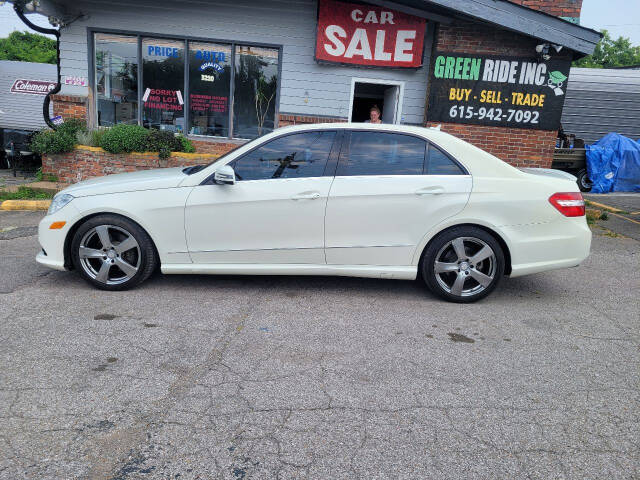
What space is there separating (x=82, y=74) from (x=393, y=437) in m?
10.3

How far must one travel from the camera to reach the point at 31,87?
14445 mm

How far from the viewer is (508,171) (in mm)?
4816

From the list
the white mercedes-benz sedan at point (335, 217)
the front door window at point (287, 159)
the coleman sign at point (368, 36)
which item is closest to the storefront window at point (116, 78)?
the coleman sign at point (368, 36)

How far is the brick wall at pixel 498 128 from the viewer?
9781 mm

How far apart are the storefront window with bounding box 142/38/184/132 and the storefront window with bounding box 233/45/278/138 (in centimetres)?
118

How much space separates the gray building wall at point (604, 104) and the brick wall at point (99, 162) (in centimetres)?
1235

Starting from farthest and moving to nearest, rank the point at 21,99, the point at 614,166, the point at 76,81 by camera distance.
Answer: the point at 21,99 → the point at 614,166 → the point at 76,81

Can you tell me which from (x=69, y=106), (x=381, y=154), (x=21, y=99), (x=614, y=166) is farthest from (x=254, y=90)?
(x=614, y=166)

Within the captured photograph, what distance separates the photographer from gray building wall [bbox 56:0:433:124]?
10000 millimetres

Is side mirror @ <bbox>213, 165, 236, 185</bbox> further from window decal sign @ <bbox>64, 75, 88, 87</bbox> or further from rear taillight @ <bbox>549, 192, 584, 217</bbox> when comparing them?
window decal sign @ <bbox>64, 75, 88, 87</bbox>

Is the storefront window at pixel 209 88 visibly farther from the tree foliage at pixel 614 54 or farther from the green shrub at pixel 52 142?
the tree foliage at pixel 614 54

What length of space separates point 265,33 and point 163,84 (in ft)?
7.86

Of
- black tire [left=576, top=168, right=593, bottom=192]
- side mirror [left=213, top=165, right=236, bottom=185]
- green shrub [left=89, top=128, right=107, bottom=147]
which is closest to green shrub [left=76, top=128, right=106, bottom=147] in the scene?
green shrub [left=89, top=128, right=107, bottom=147]

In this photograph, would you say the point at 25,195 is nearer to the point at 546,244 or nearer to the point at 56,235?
the point at 56,235
